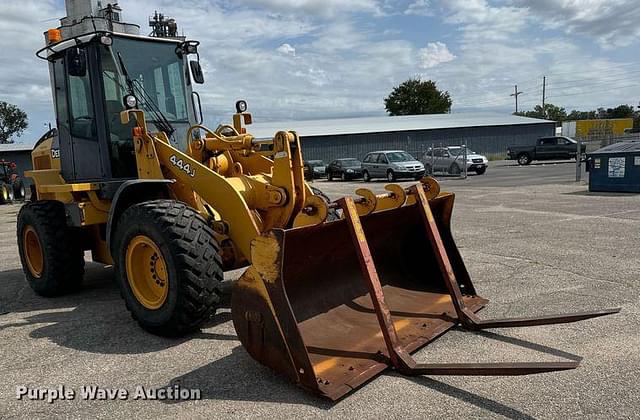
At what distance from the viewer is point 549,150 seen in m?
33.5

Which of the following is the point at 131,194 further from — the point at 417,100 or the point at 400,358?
the point at 417,100

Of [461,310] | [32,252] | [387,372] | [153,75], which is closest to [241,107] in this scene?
[153,75]

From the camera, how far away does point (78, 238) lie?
6332mm

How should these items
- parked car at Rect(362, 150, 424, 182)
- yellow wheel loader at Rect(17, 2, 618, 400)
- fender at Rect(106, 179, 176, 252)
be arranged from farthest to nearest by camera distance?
parked car at Rect(362, 150, 424, 182)
fender at Rect(106, 179, 176, 252)
yellow wheel loader at Rect(17, 2, 618, 400)

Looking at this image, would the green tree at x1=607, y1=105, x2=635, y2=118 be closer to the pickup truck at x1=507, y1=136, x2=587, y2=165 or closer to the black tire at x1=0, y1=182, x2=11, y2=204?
the pickup truck at x1=507, y1=136, x2=587, y2=165

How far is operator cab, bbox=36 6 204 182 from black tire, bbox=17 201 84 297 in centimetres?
51

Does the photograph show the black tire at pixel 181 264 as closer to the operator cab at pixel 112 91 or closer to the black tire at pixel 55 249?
the operator cab at pixel 112 91

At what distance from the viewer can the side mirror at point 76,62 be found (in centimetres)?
541

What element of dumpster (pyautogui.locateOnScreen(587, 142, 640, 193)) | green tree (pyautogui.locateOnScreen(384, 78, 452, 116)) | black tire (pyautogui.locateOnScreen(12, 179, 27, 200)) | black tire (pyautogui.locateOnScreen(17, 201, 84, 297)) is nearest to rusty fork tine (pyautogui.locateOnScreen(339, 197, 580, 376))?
black tire (pyautogui.locateOnScreen(17, 201, 84, 297))

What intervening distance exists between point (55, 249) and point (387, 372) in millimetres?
4242

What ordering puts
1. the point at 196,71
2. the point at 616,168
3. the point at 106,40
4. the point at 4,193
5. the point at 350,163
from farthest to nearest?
the point at 350,163, the point at 4,193, the point at 616,168, the point at 196,71, the point at 106,40

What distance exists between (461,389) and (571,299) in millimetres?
2461

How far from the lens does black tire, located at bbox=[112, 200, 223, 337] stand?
14.1 feet

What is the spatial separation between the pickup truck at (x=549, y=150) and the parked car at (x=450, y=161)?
7.97 meters
